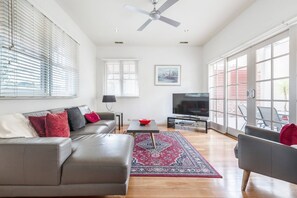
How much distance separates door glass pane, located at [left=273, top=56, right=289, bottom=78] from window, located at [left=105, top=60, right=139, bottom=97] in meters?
3.87

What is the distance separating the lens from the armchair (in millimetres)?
1493

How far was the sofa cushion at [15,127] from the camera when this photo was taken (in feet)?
5.67

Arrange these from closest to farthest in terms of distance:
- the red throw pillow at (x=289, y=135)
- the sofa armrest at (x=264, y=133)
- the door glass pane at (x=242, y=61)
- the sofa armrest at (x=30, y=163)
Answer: the sofa armrest at (x=30, y=163) → the red throw pillow at (x=289, y=135) → the sofa armrest at (x=264, y=133) → the door glass pane at (x=242, y=61)

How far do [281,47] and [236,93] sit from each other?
1.48 meters

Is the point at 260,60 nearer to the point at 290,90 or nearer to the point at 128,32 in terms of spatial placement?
the point at 290,90

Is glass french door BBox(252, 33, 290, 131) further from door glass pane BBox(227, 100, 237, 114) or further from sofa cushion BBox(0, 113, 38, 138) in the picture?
sofa cushion BBox(0, 113, 38, 138)

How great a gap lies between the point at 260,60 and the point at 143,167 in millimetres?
2833

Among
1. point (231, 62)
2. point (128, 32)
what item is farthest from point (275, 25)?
point (128, 32)

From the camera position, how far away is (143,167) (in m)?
2.44

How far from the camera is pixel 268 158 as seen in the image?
1644 mm

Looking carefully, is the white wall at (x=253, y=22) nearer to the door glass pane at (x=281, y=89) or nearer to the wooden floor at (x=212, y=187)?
the door glass pane at (x=281, y=89)

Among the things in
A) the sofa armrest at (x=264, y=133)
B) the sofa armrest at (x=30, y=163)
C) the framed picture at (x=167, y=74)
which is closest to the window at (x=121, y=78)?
the framed picture at (x=167, y=74)

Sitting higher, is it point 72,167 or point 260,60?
point 260,60

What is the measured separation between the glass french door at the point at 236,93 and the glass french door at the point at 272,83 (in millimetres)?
397
